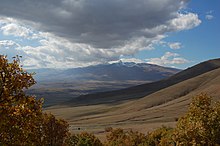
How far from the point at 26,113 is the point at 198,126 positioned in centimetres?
2204

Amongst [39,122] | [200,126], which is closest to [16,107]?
[200,126]

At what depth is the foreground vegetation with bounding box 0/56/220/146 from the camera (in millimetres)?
16691

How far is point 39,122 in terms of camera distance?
40969 mm

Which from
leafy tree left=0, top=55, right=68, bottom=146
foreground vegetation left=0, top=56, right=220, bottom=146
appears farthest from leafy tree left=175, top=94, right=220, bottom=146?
leafy tree left=0, top=55, right=68, bottom=146

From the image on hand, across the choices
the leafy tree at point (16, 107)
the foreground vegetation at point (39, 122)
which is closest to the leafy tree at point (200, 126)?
Result: the foreground vegetation at point (39, 122)

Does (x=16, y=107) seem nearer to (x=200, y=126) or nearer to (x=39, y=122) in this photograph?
(x=200, y=126)

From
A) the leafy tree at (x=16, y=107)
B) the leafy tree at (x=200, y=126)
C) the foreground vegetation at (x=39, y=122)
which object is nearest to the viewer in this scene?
the leafy tree at (x=16, y=107)

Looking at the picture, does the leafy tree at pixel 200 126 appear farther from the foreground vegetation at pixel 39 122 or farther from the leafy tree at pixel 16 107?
the leafy tree at pixel 16 107

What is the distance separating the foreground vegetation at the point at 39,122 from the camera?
16.7 metres

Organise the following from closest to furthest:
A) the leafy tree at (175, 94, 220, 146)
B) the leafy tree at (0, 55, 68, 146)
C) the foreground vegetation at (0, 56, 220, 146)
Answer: the leafy tree at (0, 55, 68, 146), the foreground vegetation at (0, 56, 220, 146), the leafy tree at (175, 94, 220, 146)

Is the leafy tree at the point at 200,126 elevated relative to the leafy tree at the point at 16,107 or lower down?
lower down

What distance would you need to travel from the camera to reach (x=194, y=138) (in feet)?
105

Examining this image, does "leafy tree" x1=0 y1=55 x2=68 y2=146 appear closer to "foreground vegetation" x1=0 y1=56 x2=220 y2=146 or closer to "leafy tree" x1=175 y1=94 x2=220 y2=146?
"foreground vegetation" x1=0 y1=56 x2=220 y2=146

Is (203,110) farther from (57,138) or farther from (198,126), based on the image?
(57,138)
